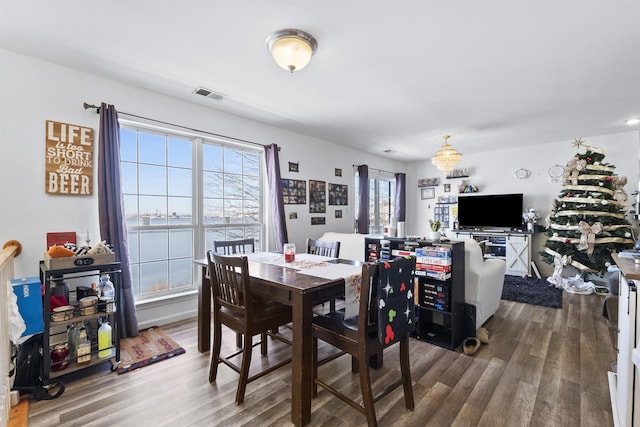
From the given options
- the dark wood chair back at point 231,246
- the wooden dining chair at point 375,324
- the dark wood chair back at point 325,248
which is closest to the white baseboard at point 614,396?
the wooden dining chair at point 375,324

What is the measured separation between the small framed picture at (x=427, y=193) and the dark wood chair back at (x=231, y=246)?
202 inches

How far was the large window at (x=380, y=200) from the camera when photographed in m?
6.54

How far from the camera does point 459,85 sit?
9.77 ft

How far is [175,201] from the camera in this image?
11.1ft

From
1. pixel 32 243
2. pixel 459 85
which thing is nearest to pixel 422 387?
pixel 459 85

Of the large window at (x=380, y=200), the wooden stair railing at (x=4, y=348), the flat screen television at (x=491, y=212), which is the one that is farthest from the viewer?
the large window at (x=380, y=200)

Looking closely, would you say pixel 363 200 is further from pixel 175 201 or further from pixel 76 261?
pixel 76 261

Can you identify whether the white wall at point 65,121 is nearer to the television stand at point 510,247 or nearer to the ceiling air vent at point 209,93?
the ceiling air vent at point 209,93

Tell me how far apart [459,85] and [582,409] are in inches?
110

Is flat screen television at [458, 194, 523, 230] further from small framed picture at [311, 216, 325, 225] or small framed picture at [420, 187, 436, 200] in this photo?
small framed picture at [311, 216, 325, 225]

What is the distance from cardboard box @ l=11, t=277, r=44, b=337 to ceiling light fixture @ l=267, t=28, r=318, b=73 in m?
2.39

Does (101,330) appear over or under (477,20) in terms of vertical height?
under

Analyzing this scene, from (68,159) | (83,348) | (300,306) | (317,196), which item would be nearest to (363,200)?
(317,196)

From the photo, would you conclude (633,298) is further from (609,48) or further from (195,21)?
(195,21)
